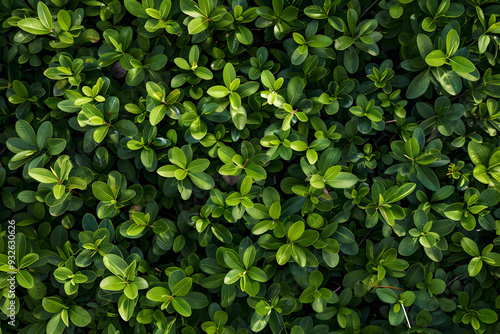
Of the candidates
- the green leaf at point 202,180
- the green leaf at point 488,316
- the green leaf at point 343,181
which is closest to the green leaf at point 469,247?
the green leaf at point 488,316

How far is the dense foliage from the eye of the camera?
5.56 ft

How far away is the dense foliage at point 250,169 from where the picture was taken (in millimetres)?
1695

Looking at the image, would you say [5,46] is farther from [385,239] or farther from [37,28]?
[385,239]

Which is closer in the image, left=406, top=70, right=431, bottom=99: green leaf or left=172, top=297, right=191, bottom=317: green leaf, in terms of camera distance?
left=172, top=297, right=191, bottom=317: green leaf

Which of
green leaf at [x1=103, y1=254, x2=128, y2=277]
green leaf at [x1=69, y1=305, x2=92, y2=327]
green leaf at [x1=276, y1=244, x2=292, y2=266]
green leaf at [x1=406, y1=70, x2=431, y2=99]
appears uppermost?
green leaf at [x1=406, y1=70, x2=431, y2=99]

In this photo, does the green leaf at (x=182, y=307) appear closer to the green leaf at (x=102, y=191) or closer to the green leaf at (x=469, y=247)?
the green leaf at (x=102, y=191)

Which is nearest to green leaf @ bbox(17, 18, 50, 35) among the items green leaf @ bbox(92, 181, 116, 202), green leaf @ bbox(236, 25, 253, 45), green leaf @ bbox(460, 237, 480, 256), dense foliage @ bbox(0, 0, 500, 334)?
dense foliage @ bbox(0, 0, 500, 334)

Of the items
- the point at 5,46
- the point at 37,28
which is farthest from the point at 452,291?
the point at 5,46

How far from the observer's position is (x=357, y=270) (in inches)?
71.2

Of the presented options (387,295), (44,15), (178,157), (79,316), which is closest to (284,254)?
(387,295)

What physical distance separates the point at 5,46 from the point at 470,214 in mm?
2464

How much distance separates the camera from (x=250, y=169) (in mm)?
1701

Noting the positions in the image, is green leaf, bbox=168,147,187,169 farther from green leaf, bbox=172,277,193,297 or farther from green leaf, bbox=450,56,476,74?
green leaf, bbox=450,56,476,74

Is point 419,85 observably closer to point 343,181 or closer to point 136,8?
point 343,181
